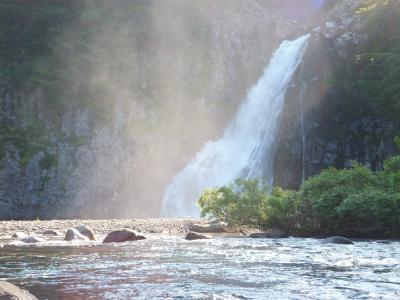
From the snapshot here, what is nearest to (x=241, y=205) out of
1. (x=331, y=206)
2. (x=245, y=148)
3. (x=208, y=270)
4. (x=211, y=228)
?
(x=211, y=228)

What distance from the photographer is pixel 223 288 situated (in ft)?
44.0

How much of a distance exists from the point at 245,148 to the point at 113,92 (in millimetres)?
18990

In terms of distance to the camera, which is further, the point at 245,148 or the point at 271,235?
the point at 245,148

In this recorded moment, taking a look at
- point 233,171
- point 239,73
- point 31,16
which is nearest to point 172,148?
point 233,171

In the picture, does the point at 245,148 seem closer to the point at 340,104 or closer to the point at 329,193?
the point at 340,104

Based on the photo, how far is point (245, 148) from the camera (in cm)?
6538

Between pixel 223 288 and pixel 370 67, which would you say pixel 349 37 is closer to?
pixel 370 67

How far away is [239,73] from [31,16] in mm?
32229

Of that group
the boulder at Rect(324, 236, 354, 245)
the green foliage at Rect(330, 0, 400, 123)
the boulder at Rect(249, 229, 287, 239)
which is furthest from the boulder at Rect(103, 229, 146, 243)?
the green foliage at Rect(330, 0, 400, 123)

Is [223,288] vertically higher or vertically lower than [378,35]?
lower

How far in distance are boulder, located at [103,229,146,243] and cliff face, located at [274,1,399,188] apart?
29.6 m

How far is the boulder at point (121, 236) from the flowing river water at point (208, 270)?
Result: 2495mm

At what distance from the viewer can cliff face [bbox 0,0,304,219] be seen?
61.2 metres

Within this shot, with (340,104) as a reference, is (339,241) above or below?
below
